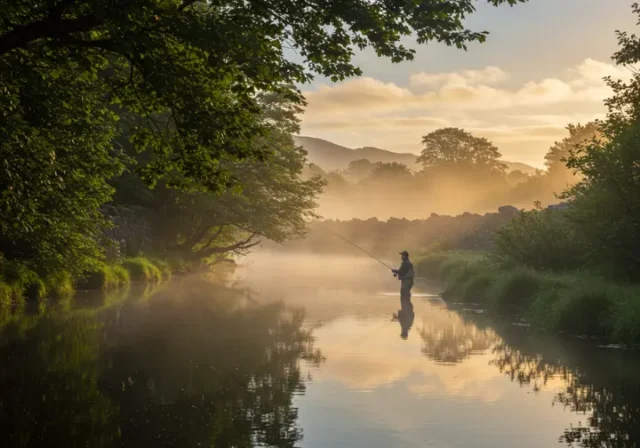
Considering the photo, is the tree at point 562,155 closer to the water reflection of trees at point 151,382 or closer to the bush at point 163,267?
the bush at point 163,267

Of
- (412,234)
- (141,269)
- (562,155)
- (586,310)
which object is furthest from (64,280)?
(562,155)

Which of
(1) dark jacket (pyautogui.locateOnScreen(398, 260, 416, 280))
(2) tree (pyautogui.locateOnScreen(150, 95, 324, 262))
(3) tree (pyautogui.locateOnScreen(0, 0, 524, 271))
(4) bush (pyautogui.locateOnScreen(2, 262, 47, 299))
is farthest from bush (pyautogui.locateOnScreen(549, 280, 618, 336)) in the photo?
(2) tree (pyautogui.locateOnScreen(150, 95, 324, 262))

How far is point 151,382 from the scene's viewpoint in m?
14.1

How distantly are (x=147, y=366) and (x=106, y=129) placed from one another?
10880 mm

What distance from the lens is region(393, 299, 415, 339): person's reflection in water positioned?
2283cm

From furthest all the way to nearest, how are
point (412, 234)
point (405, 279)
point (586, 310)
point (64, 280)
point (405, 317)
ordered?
point (412, 234) < point (405, 279) < point (64, 280) < point (405, 317) < point (586, 310)

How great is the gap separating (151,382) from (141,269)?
27.6 m

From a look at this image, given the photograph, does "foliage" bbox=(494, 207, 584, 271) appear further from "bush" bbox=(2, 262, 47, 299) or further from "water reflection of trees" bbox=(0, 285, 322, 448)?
"bush" bbox=(2, 262, 47, 299)

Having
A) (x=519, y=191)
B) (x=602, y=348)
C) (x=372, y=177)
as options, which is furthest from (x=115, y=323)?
(x=372, y=177)

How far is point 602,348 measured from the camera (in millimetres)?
18562

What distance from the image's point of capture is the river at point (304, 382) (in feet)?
34.8

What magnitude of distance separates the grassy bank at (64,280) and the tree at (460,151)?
11238cm

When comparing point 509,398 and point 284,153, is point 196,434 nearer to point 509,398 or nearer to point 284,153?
point 509,398

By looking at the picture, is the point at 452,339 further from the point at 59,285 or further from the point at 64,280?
the point at 64,280
